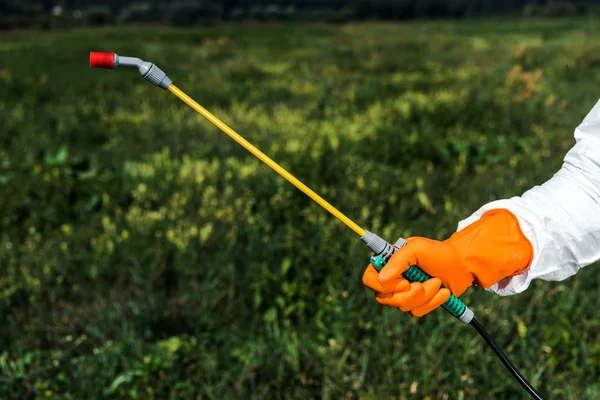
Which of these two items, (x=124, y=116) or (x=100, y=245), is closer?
(x=100, y=245)

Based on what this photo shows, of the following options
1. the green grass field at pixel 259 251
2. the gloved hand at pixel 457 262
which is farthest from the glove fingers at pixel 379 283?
the green grass field at pixel 259 251

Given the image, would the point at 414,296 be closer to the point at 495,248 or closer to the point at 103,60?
the point at 495,248

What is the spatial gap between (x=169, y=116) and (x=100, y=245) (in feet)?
11.9

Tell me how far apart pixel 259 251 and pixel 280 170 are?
1.93 metres

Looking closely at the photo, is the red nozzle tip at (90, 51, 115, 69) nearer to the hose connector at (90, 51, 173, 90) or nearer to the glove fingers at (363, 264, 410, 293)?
the hose connector at (90, 51, 173, 90)

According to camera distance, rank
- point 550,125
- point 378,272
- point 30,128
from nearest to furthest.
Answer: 1. point 378,272
2. point 30,128
3. point 550,125

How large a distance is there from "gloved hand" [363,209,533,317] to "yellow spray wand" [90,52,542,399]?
3 cm

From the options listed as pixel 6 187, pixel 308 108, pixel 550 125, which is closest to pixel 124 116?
pixel 308 108

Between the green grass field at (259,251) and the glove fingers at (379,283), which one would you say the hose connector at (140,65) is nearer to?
the glove fingers at (379,283)

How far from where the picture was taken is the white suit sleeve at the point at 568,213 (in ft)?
5.06

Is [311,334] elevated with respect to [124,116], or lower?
lower

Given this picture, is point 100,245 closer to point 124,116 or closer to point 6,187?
point 6,187

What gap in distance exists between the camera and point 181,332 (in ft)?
9.23

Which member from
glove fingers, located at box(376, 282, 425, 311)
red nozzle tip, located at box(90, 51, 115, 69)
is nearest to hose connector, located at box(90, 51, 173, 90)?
red nozzle tip, located at box(90, 51, 115, 69)
